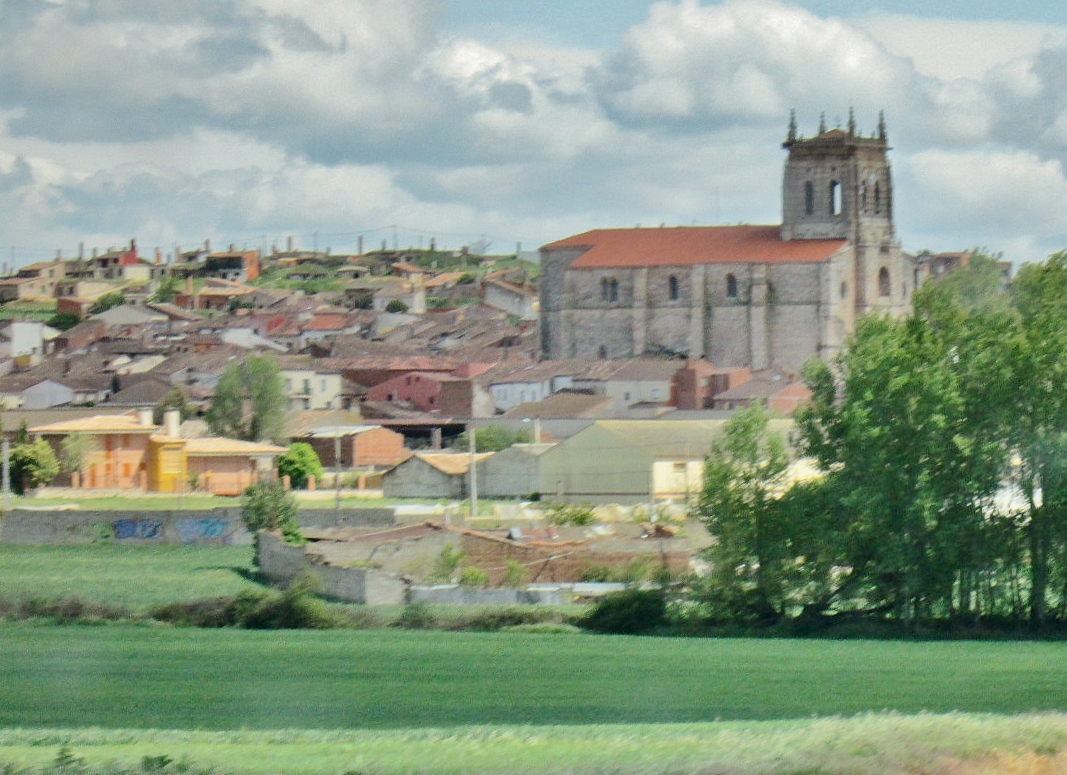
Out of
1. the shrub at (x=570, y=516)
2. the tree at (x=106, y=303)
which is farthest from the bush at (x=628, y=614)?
the tree at (x=106, y=303)

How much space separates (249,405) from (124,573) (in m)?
33.0

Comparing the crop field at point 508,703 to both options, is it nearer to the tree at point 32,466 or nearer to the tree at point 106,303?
the tree at point 32,466

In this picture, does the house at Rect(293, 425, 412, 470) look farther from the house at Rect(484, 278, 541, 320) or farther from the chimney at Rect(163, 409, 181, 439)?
the house at Rect(484, 278, 541, 320)

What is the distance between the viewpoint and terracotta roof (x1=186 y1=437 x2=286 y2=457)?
54.3 metres

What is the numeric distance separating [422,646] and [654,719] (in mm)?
6525

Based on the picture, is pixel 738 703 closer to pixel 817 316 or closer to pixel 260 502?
pixel 260 502

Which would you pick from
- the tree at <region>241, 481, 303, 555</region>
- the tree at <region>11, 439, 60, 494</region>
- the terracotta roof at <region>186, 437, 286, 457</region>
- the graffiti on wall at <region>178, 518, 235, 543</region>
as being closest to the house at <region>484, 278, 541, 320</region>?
the terracotta roof at <region>186, 437, 286, 457</region>

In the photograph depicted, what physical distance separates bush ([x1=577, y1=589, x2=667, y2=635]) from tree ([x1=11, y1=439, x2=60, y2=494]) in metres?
24.5

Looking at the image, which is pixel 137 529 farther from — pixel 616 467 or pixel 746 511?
pixel 616 467

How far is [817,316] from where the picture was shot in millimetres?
75875

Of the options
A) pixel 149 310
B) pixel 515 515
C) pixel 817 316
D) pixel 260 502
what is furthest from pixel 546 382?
pixel 149 310

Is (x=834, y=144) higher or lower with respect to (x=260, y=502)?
higher

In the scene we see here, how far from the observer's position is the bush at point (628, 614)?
30.5 metres

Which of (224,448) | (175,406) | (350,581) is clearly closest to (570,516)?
(350,581)
